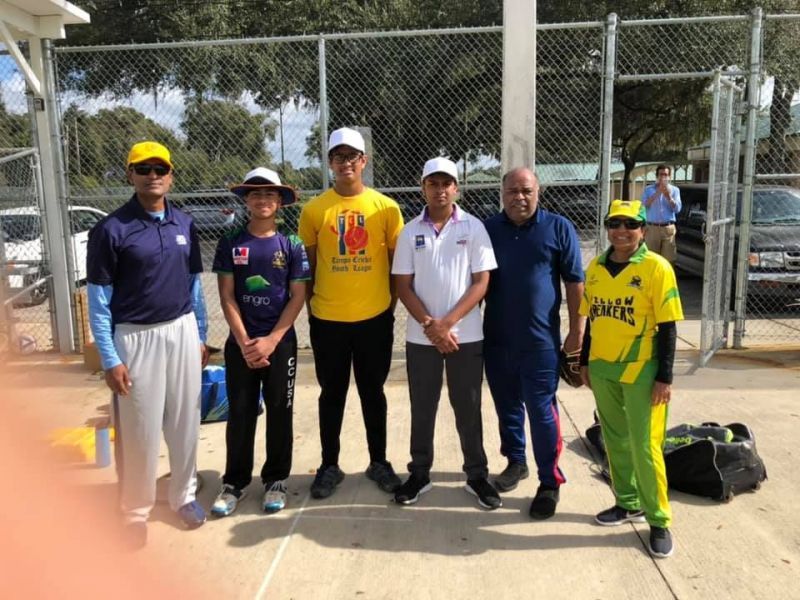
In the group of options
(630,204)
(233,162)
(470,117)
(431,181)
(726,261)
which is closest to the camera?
(630,204)

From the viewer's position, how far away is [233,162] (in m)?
11.3

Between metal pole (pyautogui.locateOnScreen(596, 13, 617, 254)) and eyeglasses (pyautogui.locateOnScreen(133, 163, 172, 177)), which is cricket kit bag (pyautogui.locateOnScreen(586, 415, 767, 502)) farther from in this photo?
eyeglasses (pyautogui.locateOnScreen(133, 163, 172, 177))

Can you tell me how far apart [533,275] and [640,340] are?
696mm

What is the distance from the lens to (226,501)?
389cm

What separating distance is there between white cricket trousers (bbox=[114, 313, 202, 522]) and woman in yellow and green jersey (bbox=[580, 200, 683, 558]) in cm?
219

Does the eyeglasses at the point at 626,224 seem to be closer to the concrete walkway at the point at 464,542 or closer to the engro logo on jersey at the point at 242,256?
the concrete walkway at the point at 464,542

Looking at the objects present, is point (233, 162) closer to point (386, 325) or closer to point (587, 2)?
point (386, 325)

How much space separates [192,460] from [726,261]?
5.70 m

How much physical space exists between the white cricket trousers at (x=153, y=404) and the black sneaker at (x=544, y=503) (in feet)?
6.43

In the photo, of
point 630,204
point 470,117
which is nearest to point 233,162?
point 470,117

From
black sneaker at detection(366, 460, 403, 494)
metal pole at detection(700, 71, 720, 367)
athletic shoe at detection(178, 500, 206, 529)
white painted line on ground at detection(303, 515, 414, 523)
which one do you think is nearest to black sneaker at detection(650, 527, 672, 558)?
white painted line on ground at detection(303, 515, 414, 523)

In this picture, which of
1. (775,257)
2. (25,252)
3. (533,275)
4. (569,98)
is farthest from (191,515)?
(569,98)

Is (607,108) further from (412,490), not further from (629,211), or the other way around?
(412,490)

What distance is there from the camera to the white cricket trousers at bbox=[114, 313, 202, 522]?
11.3ft
